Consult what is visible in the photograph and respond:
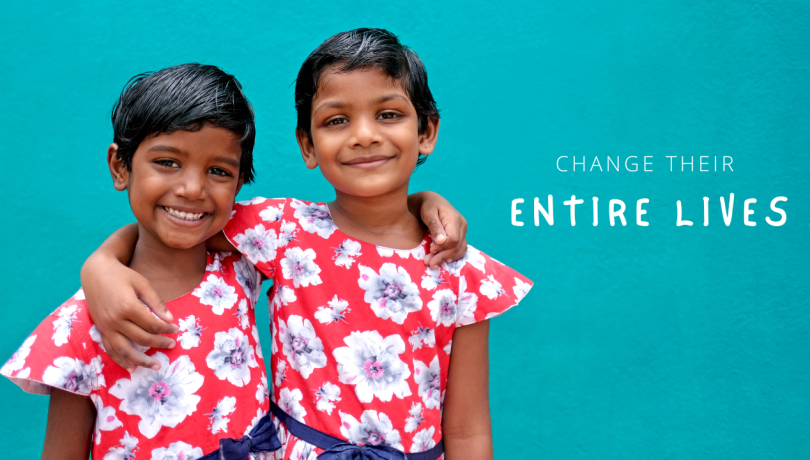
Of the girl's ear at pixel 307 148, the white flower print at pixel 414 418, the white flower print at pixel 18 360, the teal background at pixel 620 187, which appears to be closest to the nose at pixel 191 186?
the girl's ear at pixel 307 148

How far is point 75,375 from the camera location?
1025mm

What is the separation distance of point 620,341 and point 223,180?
4.11ft

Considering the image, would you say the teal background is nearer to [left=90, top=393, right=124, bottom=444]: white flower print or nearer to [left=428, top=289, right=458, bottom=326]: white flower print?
[left=428, top=289, right=458, bottom=326]: white flower print

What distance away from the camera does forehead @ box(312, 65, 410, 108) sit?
45.2 inches

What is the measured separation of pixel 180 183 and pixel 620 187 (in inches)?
49.7

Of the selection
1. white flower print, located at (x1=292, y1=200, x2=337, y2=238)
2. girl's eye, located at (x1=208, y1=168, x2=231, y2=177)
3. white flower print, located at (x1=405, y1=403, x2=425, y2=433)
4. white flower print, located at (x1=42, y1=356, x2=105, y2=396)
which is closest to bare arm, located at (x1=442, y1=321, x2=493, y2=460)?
white flower print, located at (x1=405, y1=403, x2=425, y2=433)

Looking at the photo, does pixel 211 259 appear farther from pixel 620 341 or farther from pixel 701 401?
pixel 701 401

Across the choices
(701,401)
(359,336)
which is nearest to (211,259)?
(359,336)

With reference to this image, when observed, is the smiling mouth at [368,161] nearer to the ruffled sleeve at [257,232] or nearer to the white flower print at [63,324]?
the ruffled sleeve at [257,232]

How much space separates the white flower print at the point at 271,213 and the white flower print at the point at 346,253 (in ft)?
0.45

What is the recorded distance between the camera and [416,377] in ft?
3.95

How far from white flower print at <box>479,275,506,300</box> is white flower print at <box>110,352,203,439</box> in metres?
0.55

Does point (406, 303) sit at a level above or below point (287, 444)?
above

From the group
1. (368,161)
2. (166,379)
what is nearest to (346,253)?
(368,161)
